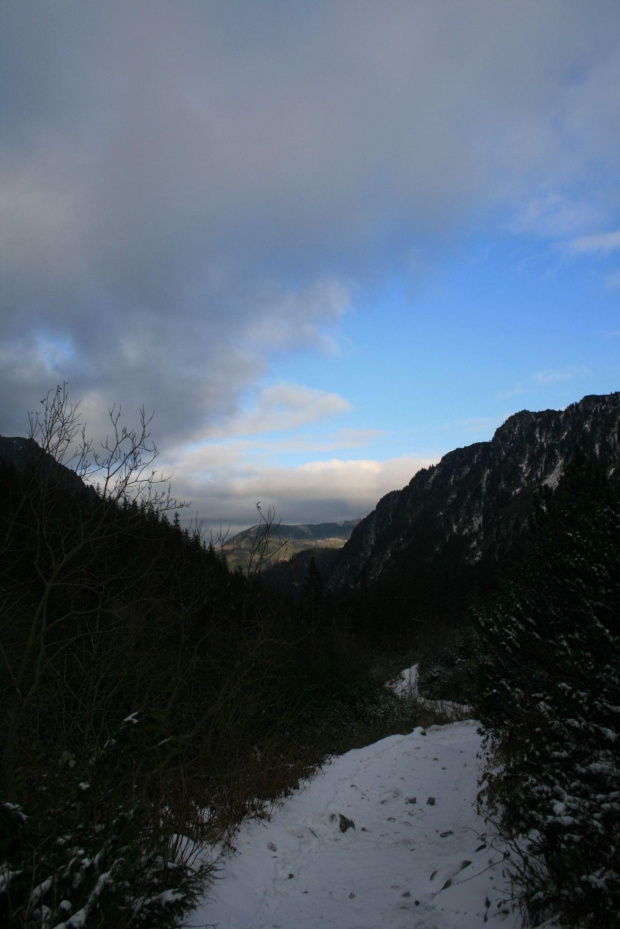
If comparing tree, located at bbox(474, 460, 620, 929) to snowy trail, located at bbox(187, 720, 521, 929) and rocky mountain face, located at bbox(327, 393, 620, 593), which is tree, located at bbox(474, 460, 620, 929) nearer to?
snowy trail, located at bbox(187, 720, 521, 929)

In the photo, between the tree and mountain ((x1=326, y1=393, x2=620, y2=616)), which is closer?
the tree

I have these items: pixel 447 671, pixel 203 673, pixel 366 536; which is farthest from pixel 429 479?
pixel 203 673

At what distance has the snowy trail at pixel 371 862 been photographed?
497 cm

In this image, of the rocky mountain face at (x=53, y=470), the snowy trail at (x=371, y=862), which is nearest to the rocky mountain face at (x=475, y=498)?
the snowy trail at (x=371, y=862)

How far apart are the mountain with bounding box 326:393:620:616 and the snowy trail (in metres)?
69.3

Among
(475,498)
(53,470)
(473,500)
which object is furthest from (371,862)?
(475,498)

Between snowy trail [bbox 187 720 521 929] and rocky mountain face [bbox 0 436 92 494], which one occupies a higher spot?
rocky mountain face [bbox 0 436 92 494]

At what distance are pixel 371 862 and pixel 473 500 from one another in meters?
A: 147

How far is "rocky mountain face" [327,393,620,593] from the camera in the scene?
117 meters

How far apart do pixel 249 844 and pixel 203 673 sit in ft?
20.9

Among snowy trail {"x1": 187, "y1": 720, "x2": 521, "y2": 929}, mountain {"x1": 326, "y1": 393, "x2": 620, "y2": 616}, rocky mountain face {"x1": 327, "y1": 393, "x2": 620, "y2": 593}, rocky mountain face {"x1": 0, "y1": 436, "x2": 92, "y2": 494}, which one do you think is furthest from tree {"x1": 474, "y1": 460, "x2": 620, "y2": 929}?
rocky mountain face {"x1": 327, "y1": 393, "x2": 620, "y2": 593}

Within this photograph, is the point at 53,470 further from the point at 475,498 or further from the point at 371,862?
the point at 475,498

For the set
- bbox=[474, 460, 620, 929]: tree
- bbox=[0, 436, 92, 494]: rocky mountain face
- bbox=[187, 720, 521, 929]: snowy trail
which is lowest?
bbox=[187, 720, 521, 929]: snowy trail

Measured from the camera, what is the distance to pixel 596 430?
121312 mm
